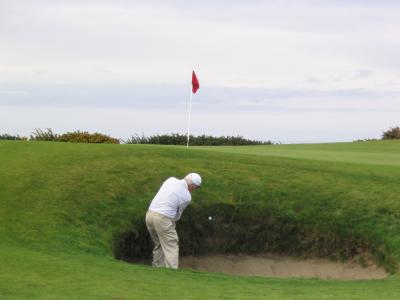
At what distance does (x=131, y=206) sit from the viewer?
51.8ft

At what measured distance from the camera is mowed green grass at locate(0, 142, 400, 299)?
Answer: 35.0 feet

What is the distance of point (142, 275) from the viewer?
11.7m

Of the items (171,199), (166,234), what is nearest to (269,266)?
(166,234)

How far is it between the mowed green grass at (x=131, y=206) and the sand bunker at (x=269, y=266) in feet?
2.61

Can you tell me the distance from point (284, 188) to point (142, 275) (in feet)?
19.5

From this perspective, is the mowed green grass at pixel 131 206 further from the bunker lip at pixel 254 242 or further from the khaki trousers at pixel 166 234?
the khaki trousers at pixel 166 234

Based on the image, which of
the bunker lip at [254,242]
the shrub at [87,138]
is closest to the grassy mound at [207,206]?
the bunker lip at [254,242]

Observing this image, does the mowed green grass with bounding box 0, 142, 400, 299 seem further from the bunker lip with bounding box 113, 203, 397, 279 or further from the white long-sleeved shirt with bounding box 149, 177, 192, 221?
the white long-sleeved shirt with bounding box 149, 177, 192, 221

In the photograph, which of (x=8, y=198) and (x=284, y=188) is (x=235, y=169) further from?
(x=8, y=198)

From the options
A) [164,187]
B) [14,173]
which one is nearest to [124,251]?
[164,187]

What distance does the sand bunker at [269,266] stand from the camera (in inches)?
604

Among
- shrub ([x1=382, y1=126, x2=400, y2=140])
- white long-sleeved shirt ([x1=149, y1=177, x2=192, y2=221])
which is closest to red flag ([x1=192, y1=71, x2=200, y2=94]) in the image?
white long-sleeved shirt ([x1=149, y1=177, x2=192, y2=221])

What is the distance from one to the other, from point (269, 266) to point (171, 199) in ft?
9.69

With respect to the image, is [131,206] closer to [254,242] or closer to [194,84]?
[254,242]
